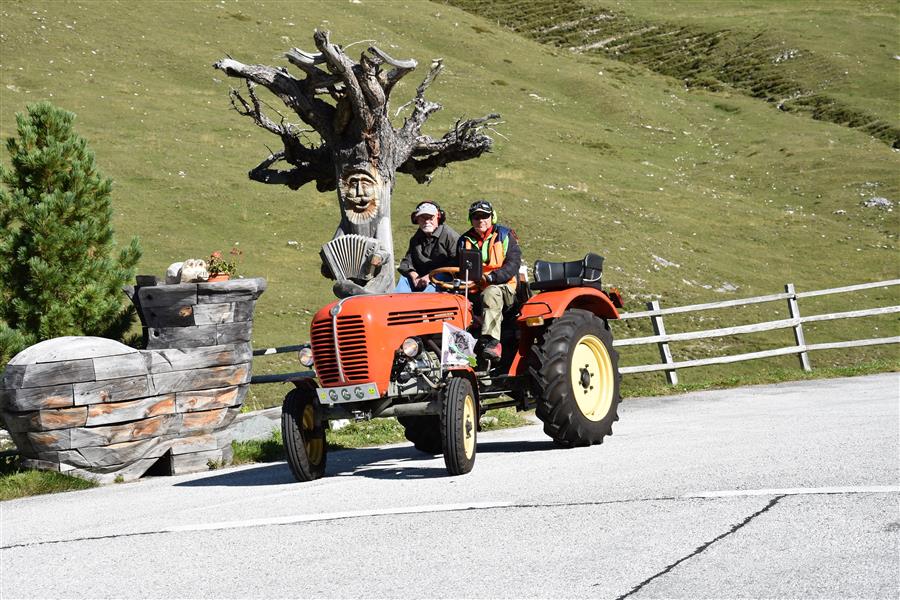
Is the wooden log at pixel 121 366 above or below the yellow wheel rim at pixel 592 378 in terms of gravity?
above

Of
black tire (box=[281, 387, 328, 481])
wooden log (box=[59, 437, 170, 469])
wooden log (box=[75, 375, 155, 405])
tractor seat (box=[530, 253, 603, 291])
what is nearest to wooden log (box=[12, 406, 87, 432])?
wooden log (box=[75, 375, 155, 405])

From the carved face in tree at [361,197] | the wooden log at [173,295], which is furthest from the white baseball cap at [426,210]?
the wooden log at [173,295]

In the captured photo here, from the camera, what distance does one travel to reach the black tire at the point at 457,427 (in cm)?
828

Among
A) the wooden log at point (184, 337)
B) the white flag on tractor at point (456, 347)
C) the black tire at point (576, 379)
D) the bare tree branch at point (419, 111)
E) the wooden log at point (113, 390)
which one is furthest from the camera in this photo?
the bare tree branch at point (419, 111)

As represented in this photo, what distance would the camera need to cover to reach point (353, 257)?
10.0m

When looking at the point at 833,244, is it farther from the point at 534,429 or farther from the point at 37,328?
the point at 37,328

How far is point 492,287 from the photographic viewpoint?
31.3ft

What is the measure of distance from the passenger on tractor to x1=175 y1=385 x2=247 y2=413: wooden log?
6.76 feet

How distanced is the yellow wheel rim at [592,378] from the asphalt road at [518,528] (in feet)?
1.65

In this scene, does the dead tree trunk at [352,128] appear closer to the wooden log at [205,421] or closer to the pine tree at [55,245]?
the wooden log at [205,421]

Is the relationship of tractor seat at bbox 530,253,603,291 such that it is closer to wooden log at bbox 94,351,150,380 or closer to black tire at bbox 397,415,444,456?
black tire at bbox 397,415,444,456

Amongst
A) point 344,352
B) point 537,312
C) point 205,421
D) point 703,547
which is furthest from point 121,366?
point 703,547

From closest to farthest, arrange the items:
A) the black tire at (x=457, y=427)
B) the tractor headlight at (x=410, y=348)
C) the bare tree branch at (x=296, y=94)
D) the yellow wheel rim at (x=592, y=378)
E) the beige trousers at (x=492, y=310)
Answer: the black tire at (x=457, y=427)
the tractor headlight at (x=410, y=348)
the beige trousers at (x=492, y=310)
the yellow wheel rim at (x=592, y=378)
the bare tree branch at (x=296, y=94)

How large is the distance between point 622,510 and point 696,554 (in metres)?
1.10
